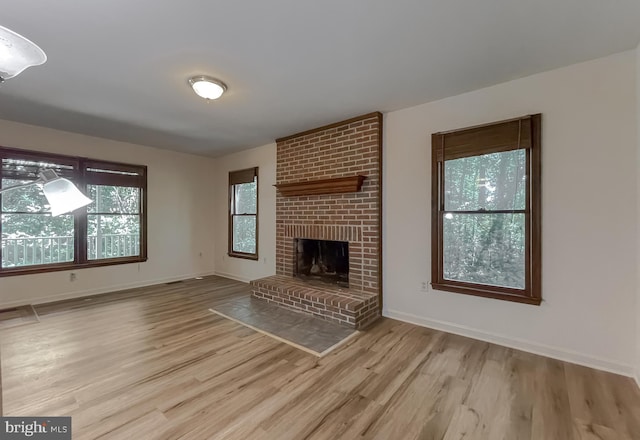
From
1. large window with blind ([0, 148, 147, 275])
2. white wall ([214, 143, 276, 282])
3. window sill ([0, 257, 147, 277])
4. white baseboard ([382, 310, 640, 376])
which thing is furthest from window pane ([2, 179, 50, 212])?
white baseboard ([382, 310, 640, 376])

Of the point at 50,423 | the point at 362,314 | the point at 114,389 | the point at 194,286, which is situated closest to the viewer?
the point at 50,423

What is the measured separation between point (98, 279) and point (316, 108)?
4227mm

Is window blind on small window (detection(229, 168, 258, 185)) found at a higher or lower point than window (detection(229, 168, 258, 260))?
higher

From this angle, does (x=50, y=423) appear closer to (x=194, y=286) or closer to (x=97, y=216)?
(x=194, y=286)

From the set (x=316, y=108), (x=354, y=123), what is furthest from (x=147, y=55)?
(x=354, y=123)

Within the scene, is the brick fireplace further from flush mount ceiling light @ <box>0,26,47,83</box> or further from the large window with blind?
flush mount ceiling light @ <box>0,26,47,83</box>

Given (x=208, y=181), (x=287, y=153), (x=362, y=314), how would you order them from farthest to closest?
(x=208, y=181), (x=287, y=153), (x=362, y=314)

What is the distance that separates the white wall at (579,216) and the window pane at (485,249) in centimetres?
19

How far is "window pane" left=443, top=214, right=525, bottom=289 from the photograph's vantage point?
8.82 ft

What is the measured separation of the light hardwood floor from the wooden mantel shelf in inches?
66.7

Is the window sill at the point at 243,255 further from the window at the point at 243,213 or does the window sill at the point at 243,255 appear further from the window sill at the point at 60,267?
the window sill at the point at 60,267

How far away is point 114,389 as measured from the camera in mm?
2043

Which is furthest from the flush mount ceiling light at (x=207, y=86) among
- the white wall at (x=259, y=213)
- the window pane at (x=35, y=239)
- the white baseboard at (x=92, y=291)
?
the white baseboard at (x=92, y=291)

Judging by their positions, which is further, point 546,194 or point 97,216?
point 97,216
